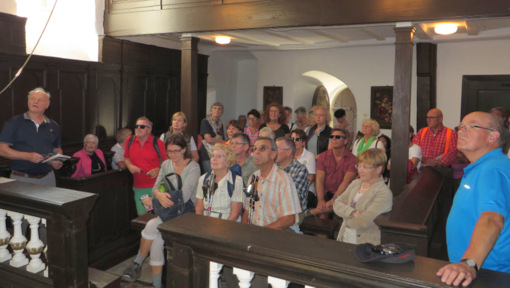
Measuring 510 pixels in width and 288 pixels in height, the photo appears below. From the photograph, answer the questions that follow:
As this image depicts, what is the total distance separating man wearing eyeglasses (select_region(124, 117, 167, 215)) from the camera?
6180 mm

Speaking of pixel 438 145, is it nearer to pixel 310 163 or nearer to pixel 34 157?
pixel 310 163

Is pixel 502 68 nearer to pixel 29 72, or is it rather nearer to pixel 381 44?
pixel 381 44

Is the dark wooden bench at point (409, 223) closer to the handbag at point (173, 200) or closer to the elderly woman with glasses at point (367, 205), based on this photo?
the elderly woman with glasses at point (367, 205)

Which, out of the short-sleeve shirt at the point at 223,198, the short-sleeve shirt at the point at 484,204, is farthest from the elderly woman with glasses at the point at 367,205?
the short-sleeve shirt at the point at 484,204

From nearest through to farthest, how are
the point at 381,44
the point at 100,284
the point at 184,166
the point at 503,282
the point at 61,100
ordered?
the point at 503,282 < the point at 100,284 < the point at 184,166 < the point at 61,100 < the point at 381,44

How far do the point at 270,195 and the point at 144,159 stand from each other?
2.83 m

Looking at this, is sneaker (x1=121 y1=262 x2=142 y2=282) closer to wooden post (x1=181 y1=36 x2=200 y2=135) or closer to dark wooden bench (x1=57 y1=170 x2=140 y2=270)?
dark wooden bench (x1=57 y1=170 x2=140 y2=270)

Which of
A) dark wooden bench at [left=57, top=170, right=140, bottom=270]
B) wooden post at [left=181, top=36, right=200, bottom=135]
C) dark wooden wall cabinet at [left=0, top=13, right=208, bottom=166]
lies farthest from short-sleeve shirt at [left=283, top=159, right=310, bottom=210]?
dark wooden wall cabinet at [left=0, top=13, right=208, bottom=166]

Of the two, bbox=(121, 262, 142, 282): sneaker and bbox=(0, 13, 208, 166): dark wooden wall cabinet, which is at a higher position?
bbox=(0, 13, 208, 166): dark wooden wall cabinet

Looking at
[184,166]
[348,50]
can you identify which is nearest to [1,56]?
[184,166]

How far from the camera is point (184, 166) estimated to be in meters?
5.02

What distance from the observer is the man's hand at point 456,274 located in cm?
158

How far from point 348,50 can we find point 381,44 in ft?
3.34

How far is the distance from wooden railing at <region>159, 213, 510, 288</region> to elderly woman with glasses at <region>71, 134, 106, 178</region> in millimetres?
4503
